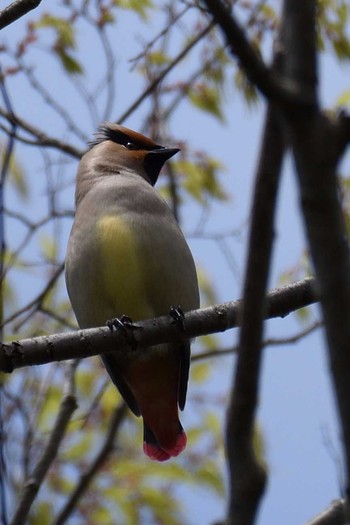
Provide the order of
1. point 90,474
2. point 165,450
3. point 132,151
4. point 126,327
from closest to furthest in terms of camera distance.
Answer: point 126,327, point 165,450, point 90,474, point 132,151

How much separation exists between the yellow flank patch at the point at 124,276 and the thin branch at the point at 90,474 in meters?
1.18

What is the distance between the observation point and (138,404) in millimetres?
4691

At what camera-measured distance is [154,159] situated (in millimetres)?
5574

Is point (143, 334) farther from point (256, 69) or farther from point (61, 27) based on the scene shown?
point (61, 27)

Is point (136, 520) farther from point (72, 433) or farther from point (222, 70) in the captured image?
point (222, 70)

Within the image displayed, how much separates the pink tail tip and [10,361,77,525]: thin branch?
443 millimetres

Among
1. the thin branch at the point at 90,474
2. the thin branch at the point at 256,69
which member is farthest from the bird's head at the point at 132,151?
the thin branch at the point at 256,69

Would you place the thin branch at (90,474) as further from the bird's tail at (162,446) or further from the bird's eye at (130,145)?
the bird's eye at (130,145)

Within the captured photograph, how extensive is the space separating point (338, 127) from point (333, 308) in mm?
285

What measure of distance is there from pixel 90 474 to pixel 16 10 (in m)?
2.66

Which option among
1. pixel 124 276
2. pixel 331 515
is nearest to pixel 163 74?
pixel 124 276

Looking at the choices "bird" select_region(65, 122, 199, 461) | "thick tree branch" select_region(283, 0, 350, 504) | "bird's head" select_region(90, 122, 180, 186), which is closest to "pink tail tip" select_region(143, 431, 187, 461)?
Result: "bird" select_region(65, 122, 199, 461)

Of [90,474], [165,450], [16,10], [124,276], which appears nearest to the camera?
[16,10]

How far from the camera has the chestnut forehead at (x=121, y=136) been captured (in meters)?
5.64
